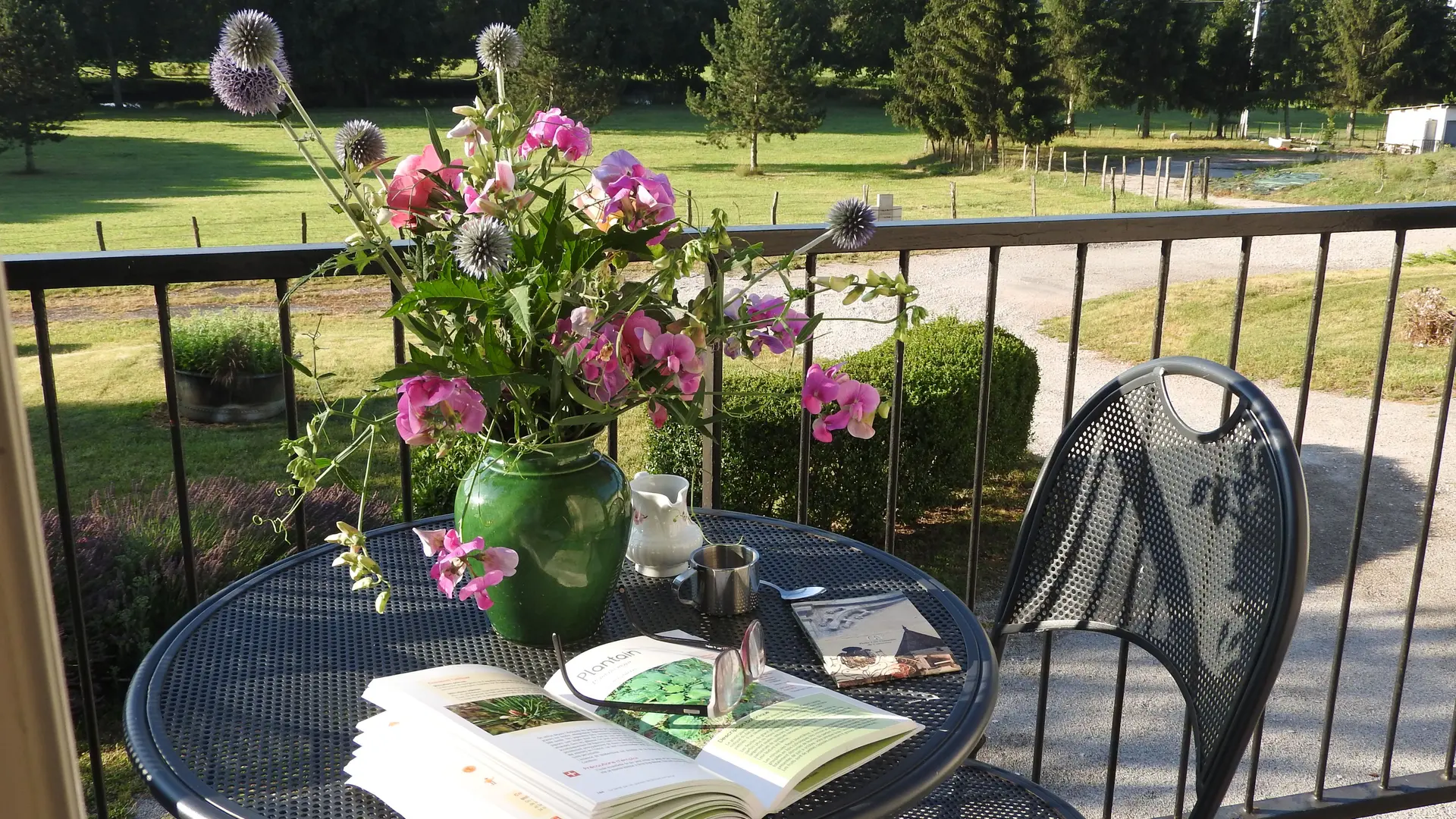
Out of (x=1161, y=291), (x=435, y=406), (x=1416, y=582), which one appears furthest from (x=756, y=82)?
(x=435, y=406)

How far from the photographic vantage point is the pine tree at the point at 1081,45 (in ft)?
131

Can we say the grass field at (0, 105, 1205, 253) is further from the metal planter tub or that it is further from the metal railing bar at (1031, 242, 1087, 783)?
the metal railing bar at (1031, 242, 1087, 783)

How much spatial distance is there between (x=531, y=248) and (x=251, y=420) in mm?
9044

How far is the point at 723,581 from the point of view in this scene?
1201mm

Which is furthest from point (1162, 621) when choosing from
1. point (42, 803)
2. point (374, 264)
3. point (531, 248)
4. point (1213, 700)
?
point (42, 803)

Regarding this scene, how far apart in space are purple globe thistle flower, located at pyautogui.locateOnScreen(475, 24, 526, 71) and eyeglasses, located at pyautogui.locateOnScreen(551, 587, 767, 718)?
0.59 meters

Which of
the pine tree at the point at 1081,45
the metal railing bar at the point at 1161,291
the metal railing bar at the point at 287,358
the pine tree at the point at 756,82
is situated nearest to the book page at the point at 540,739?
the metal railing bar at the point at 287,358

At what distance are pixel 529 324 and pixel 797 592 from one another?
50 cm

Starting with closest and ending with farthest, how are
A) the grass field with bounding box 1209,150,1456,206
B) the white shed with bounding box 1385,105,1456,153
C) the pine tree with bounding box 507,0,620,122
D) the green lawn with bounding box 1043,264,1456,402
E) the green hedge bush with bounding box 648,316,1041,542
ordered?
the green hedge bush with bounding box 648,316,1041,542
the green lawn with bounding box 1043,264,1456,402
the grass field with bounding box 1209,150,1456,206
the white shed with bounding box 1385,105,1456,153
the pine tree with bounding box 507,0,620,122

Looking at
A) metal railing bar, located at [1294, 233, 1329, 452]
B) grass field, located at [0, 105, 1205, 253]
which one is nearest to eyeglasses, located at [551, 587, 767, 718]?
metal railing bar, located at [1294, 233, 1329, 452]

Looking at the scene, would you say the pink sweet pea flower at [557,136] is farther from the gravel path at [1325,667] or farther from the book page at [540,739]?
the gravel path at [1325,667]

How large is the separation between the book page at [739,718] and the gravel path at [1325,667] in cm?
203

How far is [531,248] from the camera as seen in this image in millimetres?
1027

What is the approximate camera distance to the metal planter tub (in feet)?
29.7
